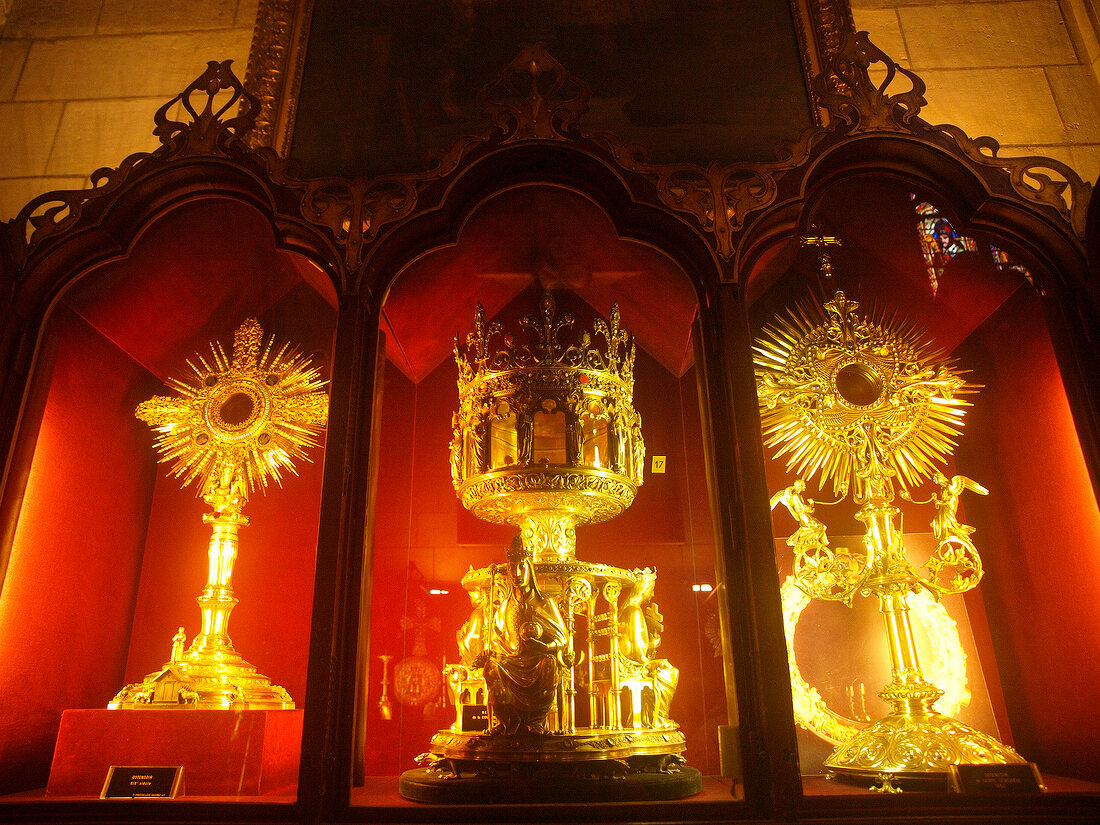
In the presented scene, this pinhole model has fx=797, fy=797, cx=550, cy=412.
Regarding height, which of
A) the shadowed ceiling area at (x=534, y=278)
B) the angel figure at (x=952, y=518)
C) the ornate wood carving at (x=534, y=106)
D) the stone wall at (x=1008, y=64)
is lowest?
the angel figure at (x=952, y=518)

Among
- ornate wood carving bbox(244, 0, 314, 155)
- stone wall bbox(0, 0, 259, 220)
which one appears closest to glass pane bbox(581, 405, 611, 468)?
ornate wood carving bbox(244, 0, 314, 155)

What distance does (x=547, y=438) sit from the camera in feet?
10.4

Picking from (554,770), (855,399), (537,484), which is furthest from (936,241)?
(554,770)

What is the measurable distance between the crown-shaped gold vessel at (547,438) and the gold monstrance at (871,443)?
2.06 ft

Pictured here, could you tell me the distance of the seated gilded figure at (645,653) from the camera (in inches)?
111

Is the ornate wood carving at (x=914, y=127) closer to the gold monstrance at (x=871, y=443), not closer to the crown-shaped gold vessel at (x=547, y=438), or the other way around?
the gold monstrance at (x=871, y=443)

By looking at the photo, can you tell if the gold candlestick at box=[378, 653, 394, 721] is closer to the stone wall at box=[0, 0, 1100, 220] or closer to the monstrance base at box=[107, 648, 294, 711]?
the monstrance base at box=[107, 648, 294, 711]

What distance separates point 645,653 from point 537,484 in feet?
2.37

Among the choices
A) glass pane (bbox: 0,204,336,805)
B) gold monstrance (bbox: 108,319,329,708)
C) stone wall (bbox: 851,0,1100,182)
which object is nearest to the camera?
glass pane (bbox: 0,204,336,805)

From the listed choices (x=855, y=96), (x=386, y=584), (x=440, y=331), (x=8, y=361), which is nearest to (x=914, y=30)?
(x=855, y=96)

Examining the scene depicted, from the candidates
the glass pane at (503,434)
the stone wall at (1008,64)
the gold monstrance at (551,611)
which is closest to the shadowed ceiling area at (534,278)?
the gold monstrance at (551,611)

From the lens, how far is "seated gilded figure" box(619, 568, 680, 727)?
2828 millimetres

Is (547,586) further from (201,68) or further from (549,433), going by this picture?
(201,68)

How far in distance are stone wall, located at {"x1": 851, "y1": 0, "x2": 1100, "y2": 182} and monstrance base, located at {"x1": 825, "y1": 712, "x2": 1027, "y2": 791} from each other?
2736 millimetres
